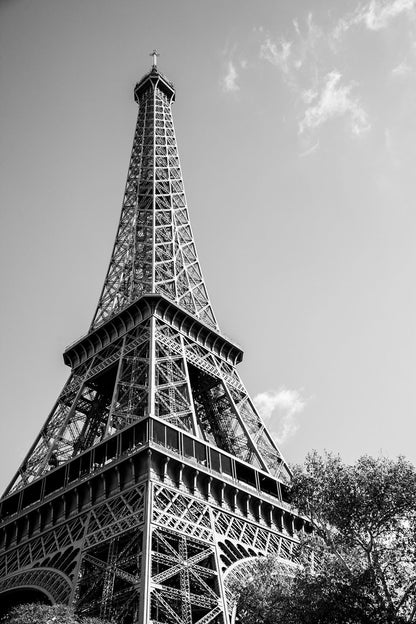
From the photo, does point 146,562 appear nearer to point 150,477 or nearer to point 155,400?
point 150,477

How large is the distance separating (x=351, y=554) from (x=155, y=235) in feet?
117

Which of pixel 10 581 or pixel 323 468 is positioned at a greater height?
pixel 10 581

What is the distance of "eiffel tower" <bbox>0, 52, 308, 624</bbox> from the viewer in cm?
2483

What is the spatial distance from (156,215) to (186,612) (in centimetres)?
3978

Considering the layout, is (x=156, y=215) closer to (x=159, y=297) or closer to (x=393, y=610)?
(x=159, y=297)

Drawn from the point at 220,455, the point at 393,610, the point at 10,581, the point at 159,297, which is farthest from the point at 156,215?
the point at 393,610

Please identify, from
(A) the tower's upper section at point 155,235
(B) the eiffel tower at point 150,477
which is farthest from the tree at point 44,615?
(A) the tower's upper section at point 155,235

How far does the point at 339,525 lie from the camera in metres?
22.4

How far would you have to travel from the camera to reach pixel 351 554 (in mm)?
23516

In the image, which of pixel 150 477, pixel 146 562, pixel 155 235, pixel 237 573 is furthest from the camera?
pixel 155 235

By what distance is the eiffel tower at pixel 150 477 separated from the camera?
24.8 meters

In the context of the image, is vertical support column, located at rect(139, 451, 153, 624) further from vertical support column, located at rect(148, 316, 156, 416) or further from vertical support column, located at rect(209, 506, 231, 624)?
vertical support column, located at rect(148, 316, 156, 416)

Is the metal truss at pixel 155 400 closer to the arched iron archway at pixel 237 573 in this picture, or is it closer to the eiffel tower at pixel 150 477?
the eiffel tower at pixel 150 477

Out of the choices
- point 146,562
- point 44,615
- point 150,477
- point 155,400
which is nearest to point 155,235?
point 155,400
